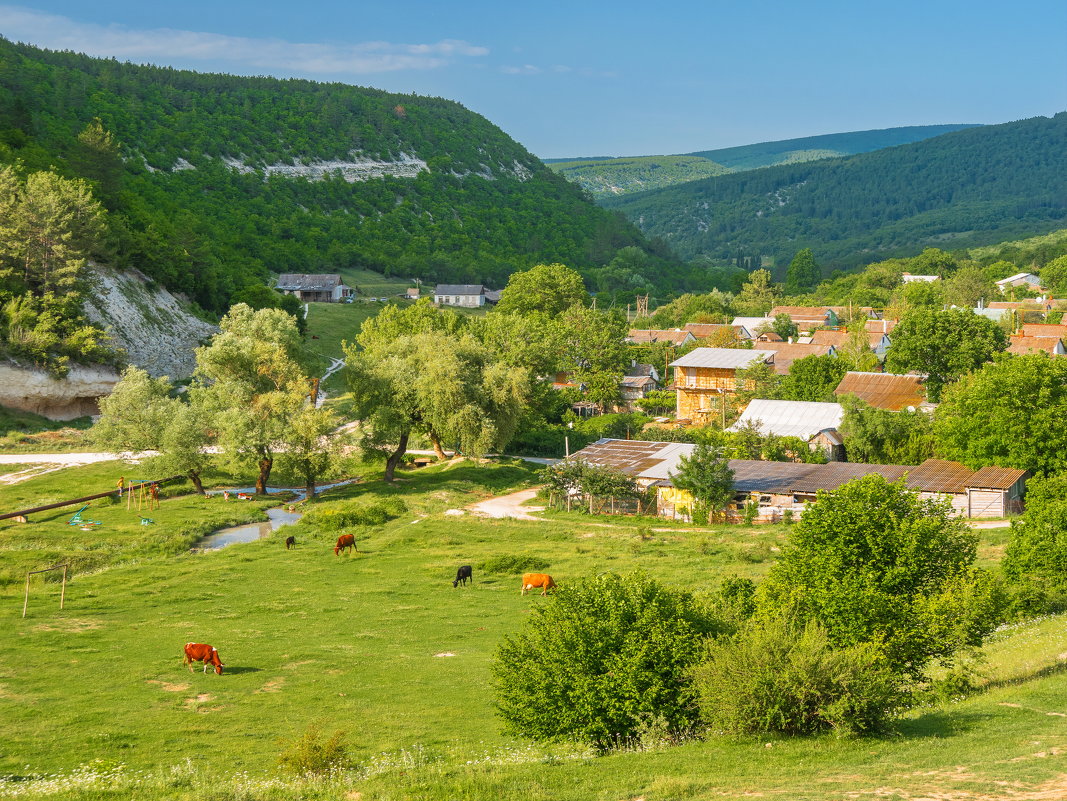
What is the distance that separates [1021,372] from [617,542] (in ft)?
65.7

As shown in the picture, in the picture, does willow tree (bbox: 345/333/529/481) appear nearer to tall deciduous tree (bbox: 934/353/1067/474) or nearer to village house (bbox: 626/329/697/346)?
tall deciduous tree (bbox: 934/353/1067/474)

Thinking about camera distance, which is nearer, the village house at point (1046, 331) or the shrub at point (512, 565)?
the shrub at point (512, 565)

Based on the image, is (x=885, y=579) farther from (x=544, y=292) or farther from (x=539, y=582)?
(x=544, y=292)

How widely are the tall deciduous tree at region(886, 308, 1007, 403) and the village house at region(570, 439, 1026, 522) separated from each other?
18.3 metres

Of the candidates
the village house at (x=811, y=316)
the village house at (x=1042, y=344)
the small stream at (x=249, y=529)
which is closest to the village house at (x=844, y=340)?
the village house at (x=1042, y=344)

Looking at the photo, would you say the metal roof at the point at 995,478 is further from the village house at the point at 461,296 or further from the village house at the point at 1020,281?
the village house at the point at 1020,281

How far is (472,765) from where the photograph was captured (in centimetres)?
1580

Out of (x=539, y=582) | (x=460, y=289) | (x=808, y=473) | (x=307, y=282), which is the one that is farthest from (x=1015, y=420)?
(x=460, y=289)

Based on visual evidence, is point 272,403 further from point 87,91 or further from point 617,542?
point 87,91

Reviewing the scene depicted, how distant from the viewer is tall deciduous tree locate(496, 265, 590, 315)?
95.1 m

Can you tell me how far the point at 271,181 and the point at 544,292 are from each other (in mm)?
65280

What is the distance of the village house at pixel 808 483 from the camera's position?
4144 centimetres

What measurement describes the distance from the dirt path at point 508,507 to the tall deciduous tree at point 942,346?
27.7 metres

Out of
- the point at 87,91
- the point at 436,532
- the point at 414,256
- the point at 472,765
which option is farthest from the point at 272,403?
the point at 87,91
